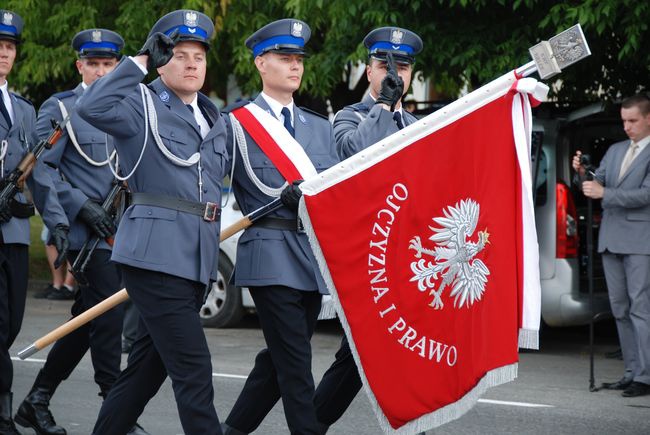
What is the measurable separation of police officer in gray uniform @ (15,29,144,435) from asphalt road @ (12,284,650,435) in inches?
11.1

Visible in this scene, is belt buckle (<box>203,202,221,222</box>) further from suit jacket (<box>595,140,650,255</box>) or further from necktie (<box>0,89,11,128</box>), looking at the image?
suit jacket (<box>595,140,650,255</box>)

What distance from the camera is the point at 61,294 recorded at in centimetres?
1434

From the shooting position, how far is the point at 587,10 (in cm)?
959

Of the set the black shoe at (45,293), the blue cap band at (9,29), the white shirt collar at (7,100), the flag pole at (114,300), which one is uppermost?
the blue cap band at (9,29)

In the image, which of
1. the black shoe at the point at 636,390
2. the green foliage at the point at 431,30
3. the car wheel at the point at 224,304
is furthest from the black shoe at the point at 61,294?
the black shoe at the point at 636,390

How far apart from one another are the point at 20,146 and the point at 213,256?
185 centimetres

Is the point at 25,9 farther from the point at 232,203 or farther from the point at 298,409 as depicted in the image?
the point at 298,409

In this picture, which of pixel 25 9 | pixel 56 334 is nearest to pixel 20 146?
pixel 56 334

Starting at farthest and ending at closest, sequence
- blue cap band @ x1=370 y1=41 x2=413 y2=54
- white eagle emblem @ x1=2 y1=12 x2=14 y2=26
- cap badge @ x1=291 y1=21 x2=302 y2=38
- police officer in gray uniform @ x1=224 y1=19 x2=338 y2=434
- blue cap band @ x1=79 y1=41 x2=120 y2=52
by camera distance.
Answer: blue cap band @ x1=79 y1=41 x2=120 y2=52 < white eagle emblem @ x1=2 y1=12 x2=14 y2=26 < blue cap band @ x1=370 y1=41 x2=413 y2=54 < cap badge @ x1=291 y1=21 x2=302 y2=38 < police officer in gray uniform @ x1=224 y1=19 x2=338 y2=434

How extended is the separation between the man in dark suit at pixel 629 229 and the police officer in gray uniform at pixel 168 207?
166 inches

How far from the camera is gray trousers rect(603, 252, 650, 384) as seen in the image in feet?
29.6

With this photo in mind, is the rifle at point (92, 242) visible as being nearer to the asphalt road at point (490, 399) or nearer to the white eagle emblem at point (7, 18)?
the asphalt road at point (490, 399)

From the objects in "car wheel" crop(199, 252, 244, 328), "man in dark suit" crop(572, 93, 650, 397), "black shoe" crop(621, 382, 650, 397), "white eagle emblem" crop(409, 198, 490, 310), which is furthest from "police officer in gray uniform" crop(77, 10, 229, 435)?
"car wheel" crop(199, 252, 244, 328)

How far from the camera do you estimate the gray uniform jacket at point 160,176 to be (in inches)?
209
